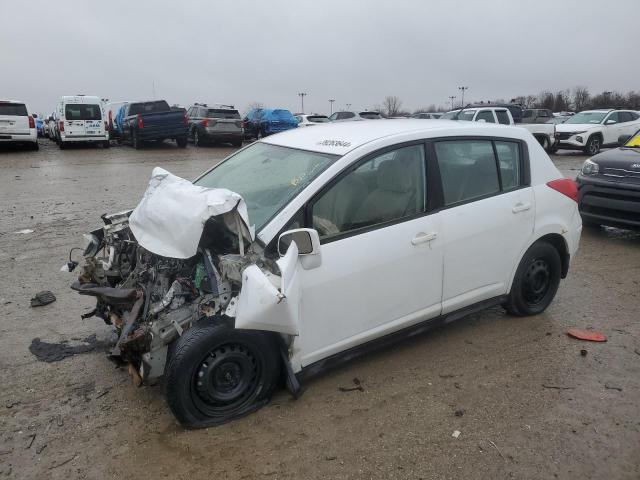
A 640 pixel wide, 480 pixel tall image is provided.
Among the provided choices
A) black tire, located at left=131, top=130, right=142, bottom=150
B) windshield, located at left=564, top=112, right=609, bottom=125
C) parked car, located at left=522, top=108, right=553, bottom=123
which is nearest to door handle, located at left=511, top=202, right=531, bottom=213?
windshield, located at left=564, top=112, right=609, bottom=125

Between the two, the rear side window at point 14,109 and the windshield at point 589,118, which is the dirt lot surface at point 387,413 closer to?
the rear side window at point 14,109

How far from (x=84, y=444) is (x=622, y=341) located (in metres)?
4.03

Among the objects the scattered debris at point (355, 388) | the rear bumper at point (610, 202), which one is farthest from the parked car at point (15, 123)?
the scattered debris at point (355, 388)

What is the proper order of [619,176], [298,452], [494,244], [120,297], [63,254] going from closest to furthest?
1. [298,452]
2. [120,297]
3. [494,244]
4. [63,254]
5. [619,176]

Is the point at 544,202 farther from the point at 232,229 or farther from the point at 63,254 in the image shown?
the point at 63,254

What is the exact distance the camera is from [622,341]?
13.4 feet

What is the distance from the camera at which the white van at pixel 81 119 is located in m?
19.1

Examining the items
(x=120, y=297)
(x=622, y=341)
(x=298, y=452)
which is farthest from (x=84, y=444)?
(x=622, y=341)

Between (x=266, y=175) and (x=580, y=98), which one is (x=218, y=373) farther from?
(x=580, y=98)

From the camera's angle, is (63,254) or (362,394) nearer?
(362,394)

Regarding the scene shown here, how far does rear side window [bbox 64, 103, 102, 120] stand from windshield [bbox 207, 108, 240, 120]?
445 cm

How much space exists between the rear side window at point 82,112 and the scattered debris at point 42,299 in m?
16.7

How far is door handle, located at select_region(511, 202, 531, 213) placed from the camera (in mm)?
3995

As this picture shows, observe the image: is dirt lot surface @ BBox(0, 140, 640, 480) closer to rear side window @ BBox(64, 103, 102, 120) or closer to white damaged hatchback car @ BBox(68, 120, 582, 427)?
white damaged hatchback car @ BBox(68, 120, 582, 427)
